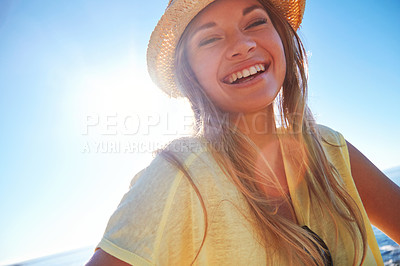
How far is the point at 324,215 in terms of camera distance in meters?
1.31

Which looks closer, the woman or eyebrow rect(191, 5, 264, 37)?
the woman

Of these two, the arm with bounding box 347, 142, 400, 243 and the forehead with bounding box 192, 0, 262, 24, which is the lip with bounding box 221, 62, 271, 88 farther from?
the arm with bounding box 347, 142, 400, 243

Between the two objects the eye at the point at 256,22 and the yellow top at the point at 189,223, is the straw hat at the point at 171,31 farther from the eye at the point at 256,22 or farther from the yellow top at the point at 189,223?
the yellow top at the point at 189,223

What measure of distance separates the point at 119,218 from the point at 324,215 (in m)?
1.16

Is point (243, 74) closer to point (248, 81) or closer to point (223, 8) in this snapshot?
point (248, 81)

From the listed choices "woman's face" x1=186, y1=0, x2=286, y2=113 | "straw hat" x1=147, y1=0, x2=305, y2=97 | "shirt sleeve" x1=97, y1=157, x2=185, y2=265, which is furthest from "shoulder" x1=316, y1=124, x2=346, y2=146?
"shirt sleeve" x1=97, y1=157, x2=185, y2=265

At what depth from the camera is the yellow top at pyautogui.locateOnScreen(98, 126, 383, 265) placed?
2.56ft

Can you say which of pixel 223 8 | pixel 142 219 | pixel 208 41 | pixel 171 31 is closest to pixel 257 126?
pixel 208 41

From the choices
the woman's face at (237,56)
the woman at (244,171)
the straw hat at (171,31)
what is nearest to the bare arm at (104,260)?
the woman at (244,171)

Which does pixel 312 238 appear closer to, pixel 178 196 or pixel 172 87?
pixel 178 196

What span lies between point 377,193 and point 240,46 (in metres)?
1.48

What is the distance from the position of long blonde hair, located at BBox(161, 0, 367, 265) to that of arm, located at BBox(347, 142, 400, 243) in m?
0.29

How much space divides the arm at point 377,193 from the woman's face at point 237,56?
0.88 meters

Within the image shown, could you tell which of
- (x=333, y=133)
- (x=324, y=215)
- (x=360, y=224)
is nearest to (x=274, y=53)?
(x=333, y=133)
